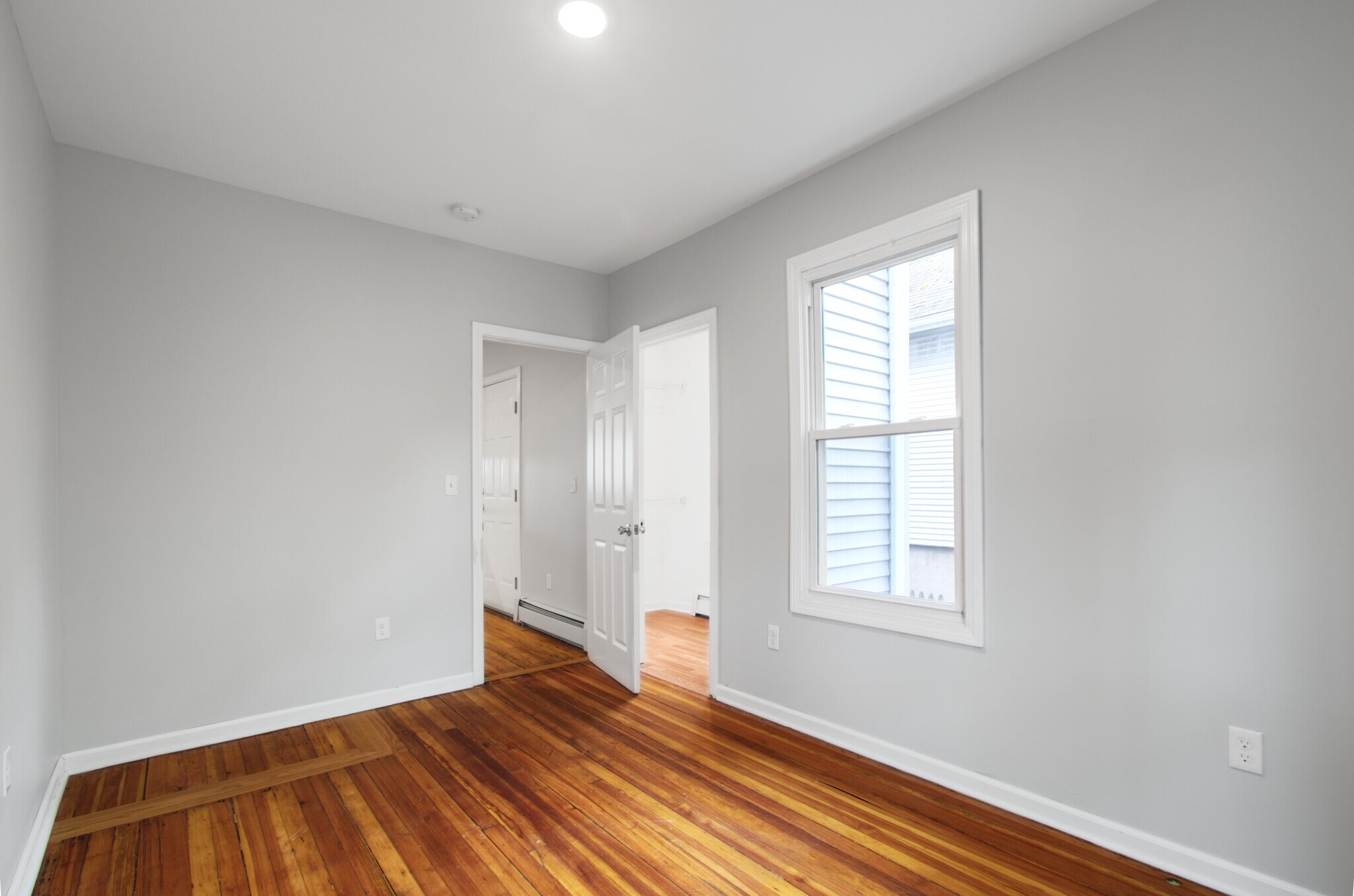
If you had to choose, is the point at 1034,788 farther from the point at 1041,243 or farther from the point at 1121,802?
the point at 1041,243

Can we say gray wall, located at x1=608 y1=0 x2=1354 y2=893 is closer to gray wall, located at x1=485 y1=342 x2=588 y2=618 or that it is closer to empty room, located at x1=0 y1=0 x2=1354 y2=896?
empty room, located at x1=0 y1=0 x2=1354 y2=896

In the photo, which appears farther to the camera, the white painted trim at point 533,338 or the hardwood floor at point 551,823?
the white painted trim at point 533,338

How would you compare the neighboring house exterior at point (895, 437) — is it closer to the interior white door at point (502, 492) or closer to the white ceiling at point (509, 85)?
the white ceiling at point (509, 85)

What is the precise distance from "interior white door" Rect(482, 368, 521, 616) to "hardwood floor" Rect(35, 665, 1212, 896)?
8.13 feet

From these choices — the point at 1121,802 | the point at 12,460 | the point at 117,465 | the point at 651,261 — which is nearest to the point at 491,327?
the point at 651,261

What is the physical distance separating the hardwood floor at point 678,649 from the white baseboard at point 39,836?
2612 mm

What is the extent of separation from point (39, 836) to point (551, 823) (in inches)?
64.0

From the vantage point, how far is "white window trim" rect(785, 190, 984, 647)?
2455 mm

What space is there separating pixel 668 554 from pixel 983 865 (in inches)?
158

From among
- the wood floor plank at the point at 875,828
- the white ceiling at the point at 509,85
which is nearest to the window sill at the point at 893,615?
the wood floor plank at the point at 875,828

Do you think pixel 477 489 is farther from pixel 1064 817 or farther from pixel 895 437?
pixel 1064 817

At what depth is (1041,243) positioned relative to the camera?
7.53 feet

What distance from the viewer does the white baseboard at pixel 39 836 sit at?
1.90 metres

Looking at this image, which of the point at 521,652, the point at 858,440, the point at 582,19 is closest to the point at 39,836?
the point at 521,652
